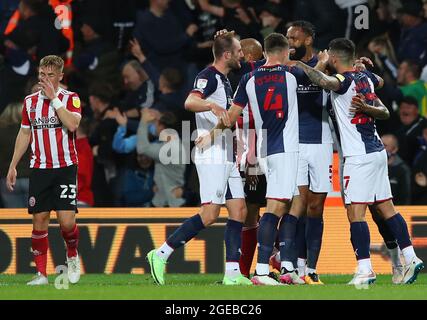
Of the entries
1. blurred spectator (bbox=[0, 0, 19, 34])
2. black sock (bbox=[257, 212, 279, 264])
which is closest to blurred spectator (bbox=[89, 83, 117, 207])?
blurred spectator (bbox=[0, 0, 19, 34])

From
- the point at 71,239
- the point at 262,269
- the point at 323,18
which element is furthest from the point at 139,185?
the point at 262,269

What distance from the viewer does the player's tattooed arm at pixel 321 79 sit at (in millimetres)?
9320

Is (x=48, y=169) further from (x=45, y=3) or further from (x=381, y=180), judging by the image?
(x=45, y=3)

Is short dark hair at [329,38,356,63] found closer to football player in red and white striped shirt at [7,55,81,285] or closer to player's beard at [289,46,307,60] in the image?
player's beard at [289,46,307,60]

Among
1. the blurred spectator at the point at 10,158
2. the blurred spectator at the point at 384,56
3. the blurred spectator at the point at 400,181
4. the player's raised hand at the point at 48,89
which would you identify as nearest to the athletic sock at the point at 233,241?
the player's raised hand at the point at 48,89

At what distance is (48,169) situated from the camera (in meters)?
9.99

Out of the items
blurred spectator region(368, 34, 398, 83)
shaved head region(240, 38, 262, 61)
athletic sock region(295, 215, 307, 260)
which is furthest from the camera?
blurred spectator region(368, 34, 398, 83)

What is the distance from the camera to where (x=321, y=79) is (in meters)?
9.31

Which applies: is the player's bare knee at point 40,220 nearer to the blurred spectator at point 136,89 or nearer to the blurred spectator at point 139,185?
the blurred spectator at point 139,185

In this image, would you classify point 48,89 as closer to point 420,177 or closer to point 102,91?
point 102,91

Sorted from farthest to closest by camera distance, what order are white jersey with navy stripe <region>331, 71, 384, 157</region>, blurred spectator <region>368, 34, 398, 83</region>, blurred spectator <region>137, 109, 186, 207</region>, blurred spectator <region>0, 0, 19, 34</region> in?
blurred spectator <region>0, 0, 19, 34</region> → blurred spectator <region>368, 34, 398, 83</region> → blurred spectator <region>137, 109, 186, 207</region> → white jersey with navy stripe <region>331, 71, 384, 157</region>

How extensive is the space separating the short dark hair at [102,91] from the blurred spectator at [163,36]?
2.27 feet

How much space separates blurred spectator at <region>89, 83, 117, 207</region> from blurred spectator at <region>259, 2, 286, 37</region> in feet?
7.07

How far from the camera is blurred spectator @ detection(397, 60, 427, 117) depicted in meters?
13.8
